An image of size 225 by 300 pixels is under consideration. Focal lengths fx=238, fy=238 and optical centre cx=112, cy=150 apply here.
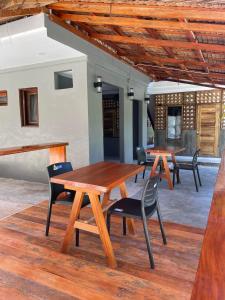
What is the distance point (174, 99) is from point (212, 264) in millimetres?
8456

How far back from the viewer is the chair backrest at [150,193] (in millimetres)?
2113

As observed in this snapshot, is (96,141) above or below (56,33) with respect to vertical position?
below

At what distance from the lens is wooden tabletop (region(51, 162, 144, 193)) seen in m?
2.08

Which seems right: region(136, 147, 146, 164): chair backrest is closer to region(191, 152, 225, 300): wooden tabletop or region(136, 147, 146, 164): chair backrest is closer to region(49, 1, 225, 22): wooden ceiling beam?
region(49, 1, 225, 22): wooden ceiling beam

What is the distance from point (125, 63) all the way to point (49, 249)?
469 centimetres

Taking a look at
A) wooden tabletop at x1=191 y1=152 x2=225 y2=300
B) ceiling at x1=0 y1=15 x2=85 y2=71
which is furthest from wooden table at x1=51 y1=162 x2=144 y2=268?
ceiling at x1=0 y1=15 x2=85 y2=71

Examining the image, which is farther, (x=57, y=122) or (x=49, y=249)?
(x=57, y=122)

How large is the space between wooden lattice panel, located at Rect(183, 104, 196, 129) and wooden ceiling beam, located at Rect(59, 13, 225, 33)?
5.83 m

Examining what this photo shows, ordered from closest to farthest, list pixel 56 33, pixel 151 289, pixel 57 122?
pixel 151 289 < pixel 56 33 < pixel 57 122

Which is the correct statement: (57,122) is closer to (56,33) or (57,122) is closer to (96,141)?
(96,141)

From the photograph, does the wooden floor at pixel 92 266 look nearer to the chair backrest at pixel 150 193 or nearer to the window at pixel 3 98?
the chair backrest at pixel 150 193

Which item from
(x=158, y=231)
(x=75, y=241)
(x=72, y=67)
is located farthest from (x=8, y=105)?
(x=158, y=231)

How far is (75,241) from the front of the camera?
2551 mm

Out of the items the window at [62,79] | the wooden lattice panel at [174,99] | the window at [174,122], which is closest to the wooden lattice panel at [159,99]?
the wooden lattice panel at [174,99]
